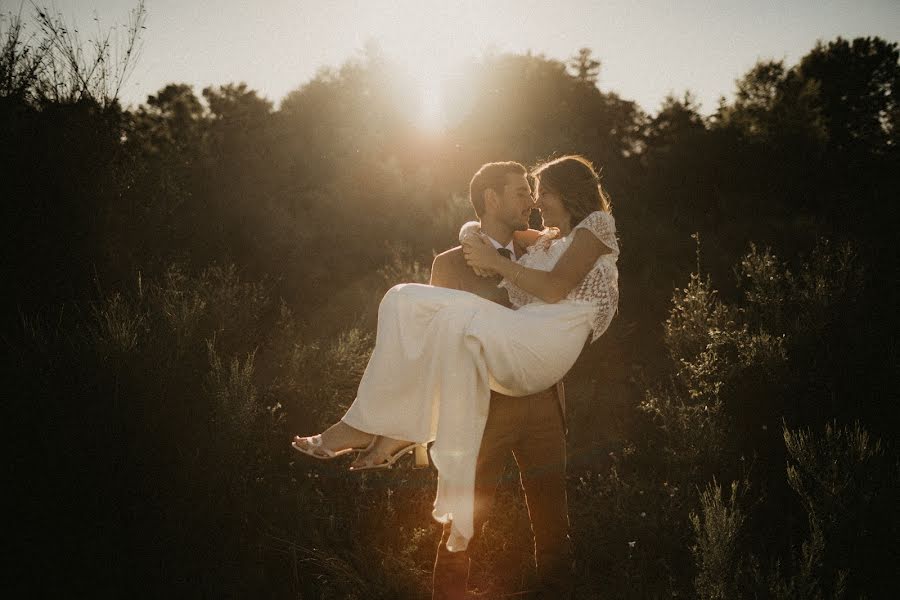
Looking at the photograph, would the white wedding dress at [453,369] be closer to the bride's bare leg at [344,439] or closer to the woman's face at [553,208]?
the bride's bare leg at [344,439]

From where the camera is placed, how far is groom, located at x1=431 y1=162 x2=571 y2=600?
2891 millimetres

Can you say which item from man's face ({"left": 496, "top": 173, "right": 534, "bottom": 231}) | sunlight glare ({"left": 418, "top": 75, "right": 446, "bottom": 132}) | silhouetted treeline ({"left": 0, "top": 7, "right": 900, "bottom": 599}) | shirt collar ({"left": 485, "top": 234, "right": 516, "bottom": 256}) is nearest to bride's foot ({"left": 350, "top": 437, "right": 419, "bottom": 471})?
shirt collar ({"left": 485, "top": 234, "right": 516, "bottom": 256})

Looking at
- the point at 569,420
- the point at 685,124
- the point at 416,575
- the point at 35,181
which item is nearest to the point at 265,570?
the point at 416,575

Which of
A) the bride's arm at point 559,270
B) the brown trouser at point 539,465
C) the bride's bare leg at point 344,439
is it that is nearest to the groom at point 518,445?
the brown trouser at point 539,465

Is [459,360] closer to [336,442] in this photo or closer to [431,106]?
[336,442]

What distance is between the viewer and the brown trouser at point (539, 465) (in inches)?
114

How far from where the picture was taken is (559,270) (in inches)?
110

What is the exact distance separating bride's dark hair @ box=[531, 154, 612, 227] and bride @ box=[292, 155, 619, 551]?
0.15 m

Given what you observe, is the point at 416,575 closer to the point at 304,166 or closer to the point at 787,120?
the point at 304,166

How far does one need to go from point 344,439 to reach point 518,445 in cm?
86

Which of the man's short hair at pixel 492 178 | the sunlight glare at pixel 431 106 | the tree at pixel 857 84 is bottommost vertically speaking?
the man's short hair at pixel 492 178

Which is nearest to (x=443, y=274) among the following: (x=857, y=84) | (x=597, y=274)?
(x=597, y=274)

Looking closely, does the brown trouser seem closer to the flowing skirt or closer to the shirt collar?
the flowing skirt

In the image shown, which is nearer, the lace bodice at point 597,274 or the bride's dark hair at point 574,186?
the lace bodice at point 597,274
